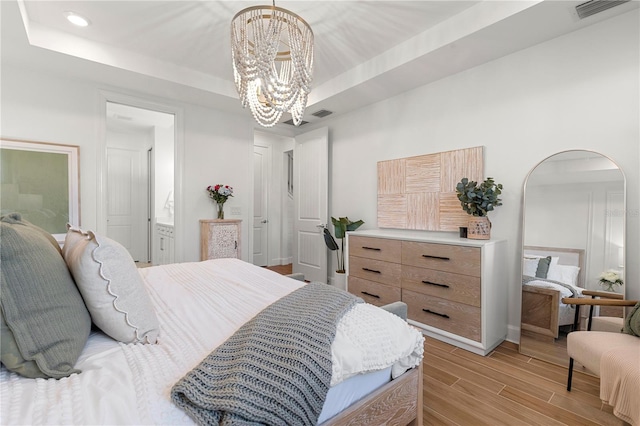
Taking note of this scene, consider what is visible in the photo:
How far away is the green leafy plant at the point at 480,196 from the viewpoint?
8.01ft

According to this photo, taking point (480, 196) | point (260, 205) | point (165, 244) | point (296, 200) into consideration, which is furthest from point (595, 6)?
point (165, 244)

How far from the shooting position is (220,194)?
3.91 metres

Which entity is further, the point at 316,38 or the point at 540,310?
the point at 316,38

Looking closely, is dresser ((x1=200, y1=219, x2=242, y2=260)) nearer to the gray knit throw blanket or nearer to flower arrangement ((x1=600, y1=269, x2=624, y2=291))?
the gray knit throw blanket

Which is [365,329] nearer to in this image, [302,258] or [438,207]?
[438,207]

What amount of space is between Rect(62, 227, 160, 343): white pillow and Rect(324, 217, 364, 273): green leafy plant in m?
2.79

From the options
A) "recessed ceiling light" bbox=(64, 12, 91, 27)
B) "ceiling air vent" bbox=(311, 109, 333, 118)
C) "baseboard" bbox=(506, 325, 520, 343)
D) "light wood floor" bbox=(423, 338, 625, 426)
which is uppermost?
"recessed ceiling light" bbox=(64, 12, 91, 27)

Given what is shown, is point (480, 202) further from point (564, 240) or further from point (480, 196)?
point (564, 240)

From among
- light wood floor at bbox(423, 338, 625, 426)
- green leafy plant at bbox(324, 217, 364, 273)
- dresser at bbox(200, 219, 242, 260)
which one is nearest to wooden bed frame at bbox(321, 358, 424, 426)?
light wood floor at bbox(423, 338, 625, 426)

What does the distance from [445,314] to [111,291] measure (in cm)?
241

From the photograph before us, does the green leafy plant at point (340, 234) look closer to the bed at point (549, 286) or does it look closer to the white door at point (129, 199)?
the bed at point (549, 286)

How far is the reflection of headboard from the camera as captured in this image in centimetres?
210

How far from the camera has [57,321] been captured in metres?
0.87

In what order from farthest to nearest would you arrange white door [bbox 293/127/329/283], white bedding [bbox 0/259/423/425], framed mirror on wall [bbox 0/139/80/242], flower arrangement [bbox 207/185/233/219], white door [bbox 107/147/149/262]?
1. white door [bbox 107/147/149/262]
2. white door [bbox 293/127/329/283]
3. flower arrangement [bbox 207/185/233/219]
4. framed mirror on wall [bbox 0/139/80/242]
5. white bedding [bbox 0/259/423/425]
